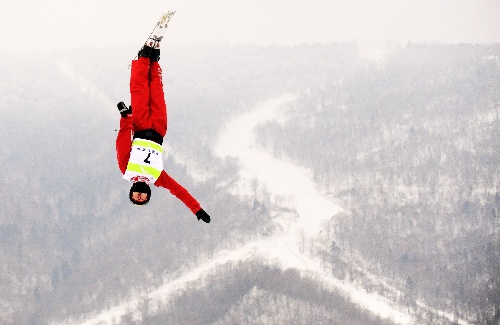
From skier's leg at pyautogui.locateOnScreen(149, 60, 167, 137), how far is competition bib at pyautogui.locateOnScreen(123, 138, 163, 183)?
1.45ft

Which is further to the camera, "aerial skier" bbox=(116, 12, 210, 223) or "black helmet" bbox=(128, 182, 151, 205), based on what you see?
"black helmet" bbox=(128, 182, 151, 205)

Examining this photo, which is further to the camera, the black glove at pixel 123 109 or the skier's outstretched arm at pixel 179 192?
the skier's outstretched arm at pixel 179 192

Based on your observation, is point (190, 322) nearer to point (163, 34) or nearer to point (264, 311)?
point (264, 311)

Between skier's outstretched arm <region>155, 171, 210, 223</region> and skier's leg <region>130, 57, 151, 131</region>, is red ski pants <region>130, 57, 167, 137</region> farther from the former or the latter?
skier's outstretched arm <region>155, 171, 210, 223</region>

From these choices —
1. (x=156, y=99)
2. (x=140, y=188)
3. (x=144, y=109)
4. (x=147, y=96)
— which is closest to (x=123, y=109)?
(x=144, y=109)

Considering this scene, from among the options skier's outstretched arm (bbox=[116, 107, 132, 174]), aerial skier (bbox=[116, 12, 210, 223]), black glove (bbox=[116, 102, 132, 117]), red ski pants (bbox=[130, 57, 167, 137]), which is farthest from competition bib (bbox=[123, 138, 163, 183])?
black glove (bbox=[116, 102, 132, 117])

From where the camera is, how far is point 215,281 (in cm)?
18538

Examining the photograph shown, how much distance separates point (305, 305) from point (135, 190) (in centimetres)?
16053

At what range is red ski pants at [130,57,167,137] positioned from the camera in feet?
44.2

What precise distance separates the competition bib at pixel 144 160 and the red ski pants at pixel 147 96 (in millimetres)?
360

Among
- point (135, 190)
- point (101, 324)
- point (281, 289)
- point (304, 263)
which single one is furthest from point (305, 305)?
point (135, 190)

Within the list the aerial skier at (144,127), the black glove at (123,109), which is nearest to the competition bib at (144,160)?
the aerial skier at (144,127)

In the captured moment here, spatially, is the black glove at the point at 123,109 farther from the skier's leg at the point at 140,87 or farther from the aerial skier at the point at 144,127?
the skier's leg at the point at 140,87

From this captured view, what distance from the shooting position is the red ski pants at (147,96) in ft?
44.2
